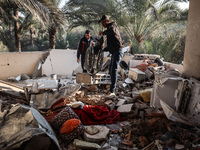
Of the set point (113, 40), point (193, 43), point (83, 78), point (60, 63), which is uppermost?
point (113, 40)

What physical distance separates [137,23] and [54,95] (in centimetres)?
724

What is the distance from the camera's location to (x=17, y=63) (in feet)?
25.1

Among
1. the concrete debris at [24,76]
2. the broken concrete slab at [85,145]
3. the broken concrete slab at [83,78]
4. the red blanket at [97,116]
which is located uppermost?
the broken concrete slab at [83,78]

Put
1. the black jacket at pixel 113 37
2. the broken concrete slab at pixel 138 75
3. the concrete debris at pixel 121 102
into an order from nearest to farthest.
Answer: the black jacket at pixel 113 37 → the concrete debris at pixel 121 102 → the broken concrete slab at pixel 138 75

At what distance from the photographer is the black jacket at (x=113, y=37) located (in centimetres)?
406

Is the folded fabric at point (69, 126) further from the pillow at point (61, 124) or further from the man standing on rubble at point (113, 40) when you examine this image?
the man standing on rubble at point (113, 40)

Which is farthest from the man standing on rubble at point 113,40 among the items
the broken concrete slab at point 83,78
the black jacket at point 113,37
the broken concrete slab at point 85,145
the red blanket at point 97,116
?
the broken concrete slab at point 85,145

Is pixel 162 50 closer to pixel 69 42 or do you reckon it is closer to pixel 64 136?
pixel 64 136

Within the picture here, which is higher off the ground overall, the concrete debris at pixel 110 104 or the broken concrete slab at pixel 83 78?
the broken concrete slab at pixel 83 78

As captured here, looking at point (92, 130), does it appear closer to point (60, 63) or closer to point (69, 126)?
point (69, 126)

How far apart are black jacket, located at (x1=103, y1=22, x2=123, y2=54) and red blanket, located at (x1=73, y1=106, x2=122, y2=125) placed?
165 centimetres

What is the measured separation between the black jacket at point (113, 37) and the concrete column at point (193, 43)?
1645 millimetres

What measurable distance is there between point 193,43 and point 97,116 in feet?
8.08

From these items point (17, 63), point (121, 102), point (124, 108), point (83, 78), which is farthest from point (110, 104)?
point (17, 63)
